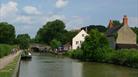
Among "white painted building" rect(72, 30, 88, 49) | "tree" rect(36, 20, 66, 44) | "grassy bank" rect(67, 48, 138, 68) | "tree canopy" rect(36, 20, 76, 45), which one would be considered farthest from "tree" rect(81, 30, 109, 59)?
"tree" rect(36, 20, 66, 44)

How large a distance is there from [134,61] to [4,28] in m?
133

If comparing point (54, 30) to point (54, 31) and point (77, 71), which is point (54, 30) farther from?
point (77, 71)

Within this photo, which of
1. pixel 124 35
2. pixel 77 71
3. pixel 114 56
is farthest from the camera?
pixel 124 35

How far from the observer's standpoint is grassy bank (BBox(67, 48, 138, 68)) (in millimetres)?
60875

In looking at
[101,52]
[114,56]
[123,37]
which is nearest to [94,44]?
[101,52]

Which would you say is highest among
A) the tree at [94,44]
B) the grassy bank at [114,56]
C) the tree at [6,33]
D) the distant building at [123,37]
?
the tree at [6,33]

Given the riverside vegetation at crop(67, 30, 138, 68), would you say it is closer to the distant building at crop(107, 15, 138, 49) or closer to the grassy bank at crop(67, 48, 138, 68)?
the grassy bank at crop(67, 48, 138, 68)

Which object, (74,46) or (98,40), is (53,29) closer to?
(74,46)

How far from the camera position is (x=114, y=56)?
6956 centimetres

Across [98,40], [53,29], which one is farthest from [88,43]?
[53,29]

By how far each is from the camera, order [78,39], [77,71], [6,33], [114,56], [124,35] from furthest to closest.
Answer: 1. [6,33]
2. [78,39]
3. [124,35]
4. [114,56]
5. [77,71]

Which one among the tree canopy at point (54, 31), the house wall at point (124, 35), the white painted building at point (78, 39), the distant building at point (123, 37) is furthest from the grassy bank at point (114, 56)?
the tree canopy at point (54, 31)

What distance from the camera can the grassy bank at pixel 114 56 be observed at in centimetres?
6088

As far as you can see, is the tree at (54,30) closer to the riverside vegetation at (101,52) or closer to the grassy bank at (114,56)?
the grassy bank at (114,56)
